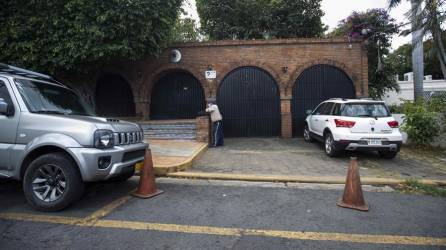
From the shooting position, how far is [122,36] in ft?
35.7

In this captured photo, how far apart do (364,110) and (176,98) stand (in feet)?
26.9

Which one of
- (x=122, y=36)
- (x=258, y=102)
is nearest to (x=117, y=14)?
(x=122, y=36)

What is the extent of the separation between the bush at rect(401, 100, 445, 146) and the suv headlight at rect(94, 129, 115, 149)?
9.50m

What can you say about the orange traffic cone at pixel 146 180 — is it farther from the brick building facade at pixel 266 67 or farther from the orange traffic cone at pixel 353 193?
the brick building facade at pixel 266 67

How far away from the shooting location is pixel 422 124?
10398mm

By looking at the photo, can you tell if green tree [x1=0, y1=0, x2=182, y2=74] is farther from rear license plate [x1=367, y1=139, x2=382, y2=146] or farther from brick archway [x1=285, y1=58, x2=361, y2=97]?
rear license plate [x1=367, y1=139, x2=382, y2=146]

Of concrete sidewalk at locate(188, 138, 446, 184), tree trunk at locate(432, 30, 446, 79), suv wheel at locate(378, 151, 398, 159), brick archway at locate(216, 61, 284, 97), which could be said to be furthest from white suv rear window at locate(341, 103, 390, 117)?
brick archway at locate(216, 61, 284, 97)

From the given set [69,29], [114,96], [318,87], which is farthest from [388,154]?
[114,96]

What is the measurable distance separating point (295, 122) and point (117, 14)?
816 cm

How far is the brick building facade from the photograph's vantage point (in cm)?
1373

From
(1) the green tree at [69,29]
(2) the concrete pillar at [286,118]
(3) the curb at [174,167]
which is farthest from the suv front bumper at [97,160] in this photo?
(2) the concrete pillar at [286,118]

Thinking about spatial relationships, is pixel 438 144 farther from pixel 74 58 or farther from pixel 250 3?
pixel 250 3

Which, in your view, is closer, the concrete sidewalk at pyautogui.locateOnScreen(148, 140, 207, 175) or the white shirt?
the concrete sidewalk at pyautogui.locateOnScreen(148, 140, 207, 175)

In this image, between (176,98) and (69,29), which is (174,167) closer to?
(69,29)
